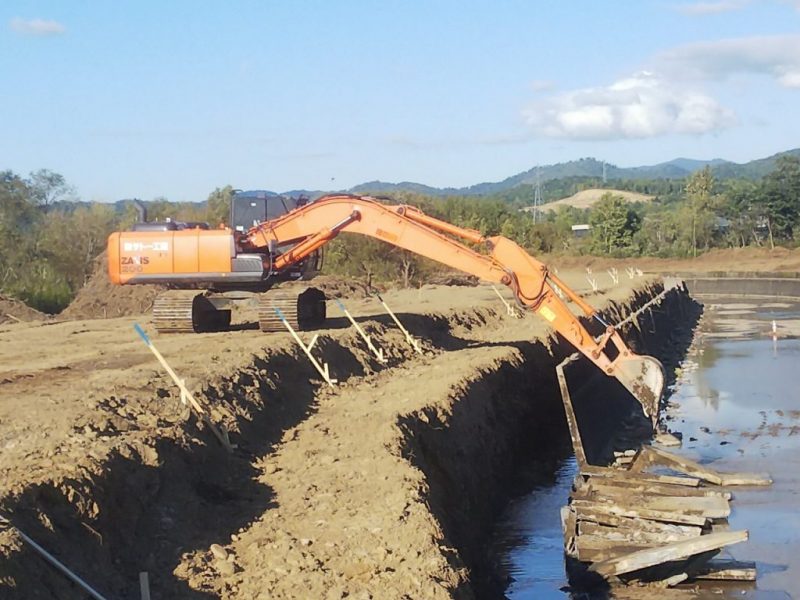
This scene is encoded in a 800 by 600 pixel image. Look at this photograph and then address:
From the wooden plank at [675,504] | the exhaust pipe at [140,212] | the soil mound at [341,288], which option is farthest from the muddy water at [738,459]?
the soil mound at [341,288]

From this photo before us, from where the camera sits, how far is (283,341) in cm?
1830

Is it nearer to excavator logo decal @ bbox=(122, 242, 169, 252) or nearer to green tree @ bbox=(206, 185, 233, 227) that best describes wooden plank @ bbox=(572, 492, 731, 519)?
excavator logo decal @ bbox=(122, 242, 169, 252)

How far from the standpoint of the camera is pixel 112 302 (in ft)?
114

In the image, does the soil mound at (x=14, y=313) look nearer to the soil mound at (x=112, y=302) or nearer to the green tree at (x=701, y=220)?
the soil mound at (x=112, y=302)

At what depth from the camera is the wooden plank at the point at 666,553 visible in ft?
39.0

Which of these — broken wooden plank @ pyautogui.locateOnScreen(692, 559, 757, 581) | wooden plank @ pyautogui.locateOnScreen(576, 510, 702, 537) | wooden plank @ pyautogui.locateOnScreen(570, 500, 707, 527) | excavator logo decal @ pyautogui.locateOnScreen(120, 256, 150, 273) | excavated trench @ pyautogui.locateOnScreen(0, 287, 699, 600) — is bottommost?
broken wooden plank @ pyautogui.locateOnScreen(692, 559, 757, 581)

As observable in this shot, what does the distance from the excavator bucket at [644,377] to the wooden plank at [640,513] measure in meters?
4.85

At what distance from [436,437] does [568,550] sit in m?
2.28

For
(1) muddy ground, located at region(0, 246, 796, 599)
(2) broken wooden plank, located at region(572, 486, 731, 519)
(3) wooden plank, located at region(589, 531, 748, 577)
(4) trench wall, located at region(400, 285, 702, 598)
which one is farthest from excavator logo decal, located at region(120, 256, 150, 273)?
(3) wooden plank, located at region(589, 531, 748, 577)

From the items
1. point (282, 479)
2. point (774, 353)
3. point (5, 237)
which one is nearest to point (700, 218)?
point (774, 353)

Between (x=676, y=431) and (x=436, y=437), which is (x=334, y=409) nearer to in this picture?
(x=436, y=437)

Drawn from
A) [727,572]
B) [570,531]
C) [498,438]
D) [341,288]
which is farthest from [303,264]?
[341,288]

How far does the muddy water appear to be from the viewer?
1362 cm

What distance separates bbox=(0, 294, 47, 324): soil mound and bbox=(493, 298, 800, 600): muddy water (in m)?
17.3
